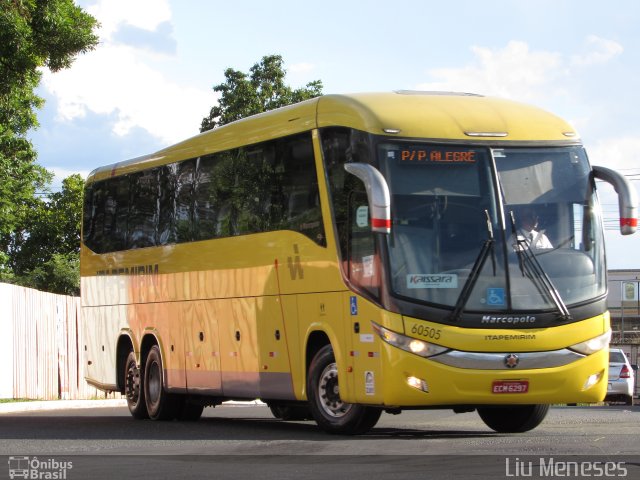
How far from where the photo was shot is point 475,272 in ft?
47.8

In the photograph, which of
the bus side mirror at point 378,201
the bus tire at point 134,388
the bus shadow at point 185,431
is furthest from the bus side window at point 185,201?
the bus side mirror at point 378,201

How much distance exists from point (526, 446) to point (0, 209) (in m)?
33.0

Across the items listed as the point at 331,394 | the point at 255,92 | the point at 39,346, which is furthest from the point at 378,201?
the point at 255,92

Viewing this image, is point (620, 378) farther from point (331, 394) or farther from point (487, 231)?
point (487, 231)

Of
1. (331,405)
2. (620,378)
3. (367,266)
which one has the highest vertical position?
(367,266)

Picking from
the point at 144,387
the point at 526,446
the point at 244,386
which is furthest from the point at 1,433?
the point at 526,446

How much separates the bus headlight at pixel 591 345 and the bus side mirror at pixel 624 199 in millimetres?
1221

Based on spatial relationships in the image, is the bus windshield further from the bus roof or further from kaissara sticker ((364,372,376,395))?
kaissara sticker ((364,372,376,395))

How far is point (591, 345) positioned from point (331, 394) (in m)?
2.95

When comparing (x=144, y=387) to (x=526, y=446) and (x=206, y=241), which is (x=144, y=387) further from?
(x=526, y=446)

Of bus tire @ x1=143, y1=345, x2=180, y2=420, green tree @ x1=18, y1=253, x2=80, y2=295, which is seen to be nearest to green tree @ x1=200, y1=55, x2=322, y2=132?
green tree @ x1=18, y1=253, x2=80, y2=295

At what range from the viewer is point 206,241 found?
19.2 m

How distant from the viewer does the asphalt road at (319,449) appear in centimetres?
1129
